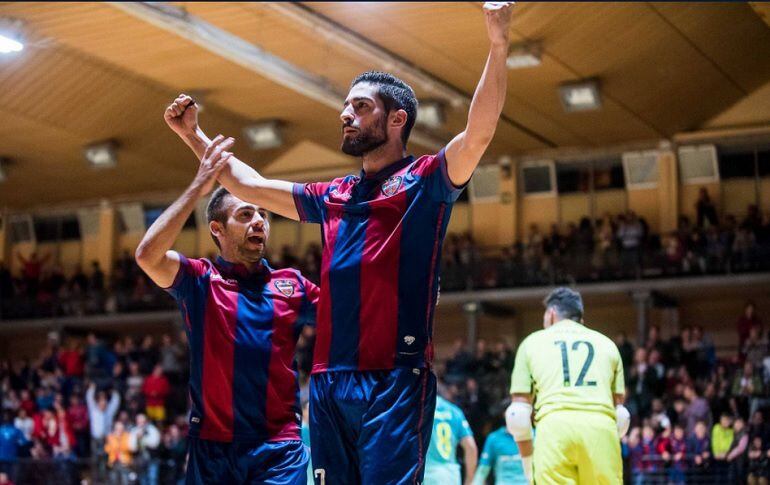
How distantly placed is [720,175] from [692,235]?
346 centimetres

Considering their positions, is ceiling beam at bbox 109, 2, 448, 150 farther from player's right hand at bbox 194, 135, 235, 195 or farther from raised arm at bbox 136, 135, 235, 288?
player's right hand at bbox 194, 135, 235, 195

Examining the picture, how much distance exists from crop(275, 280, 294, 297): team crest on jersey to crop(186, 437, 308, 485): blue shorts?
32.2 inches

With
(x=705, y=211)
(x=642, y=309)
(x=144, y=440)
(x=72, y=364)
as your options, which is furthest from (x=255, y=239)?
(x=705, y=211)

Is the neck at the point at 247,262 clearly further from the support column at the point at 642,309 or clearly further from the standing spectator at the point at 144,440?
the support column at the point at 642,309

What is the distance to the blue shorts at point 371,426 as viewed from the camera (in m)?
4.67

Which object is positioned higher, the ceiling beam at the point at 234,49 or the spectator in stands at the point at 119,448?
the ceiling beam at the point at 234,49

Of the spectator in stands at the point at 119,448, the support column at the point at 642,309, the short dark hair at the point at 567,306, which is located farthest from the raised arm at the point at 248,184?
the support column at the point at 642,309

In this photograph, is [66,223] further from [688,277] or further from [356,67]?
[688,277]

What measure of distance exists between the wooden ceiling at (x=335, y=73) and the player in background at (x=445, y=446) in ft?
31.3

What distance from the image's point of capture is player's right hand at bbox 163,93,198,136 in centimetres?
569

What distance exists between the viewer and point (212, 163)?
17.9ft

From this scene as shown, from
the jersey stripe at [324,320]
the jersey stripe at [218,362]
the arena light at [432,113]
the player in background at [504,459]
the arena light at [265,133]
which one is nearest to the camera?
the jersey stripe at [324,320]

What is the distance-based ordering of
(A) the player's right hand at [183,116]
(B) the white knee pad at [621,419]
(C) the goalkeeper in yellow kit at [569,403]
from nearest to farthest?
1. (A) the player's right hand at [183,116]
2. (C) the goalkeeper in yellow kit at [569,403]
3. (B) the white knee pad at [621,419]

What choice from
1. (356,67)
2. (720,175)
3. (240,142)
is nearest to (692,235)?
(720,175)
